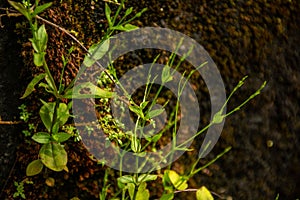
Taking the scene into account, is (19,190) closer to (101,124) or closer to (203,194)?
(101,124)

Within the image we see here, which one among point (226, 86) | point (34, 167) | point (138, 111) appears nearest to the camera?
point (138, 111)

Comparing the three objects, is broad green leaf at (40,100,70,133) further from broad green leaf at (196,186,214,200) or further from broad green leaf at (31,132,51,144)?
broad green leaf at (196,186,214,200)

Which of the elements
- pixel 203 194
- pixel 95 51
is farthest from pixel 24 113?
pixel 203 194

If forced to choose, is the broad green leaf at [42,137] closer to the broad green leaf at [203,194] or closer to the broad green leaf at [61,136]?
the broad green leaf at [61,136]

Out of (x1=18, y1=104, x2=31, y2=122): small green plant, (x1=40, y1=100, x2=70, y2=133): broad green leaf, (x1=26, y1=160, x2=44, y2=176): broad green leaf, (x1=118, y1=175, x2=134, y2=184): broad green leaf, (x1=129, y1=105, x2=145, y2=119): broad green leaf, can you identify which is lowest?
(x1=26, y1=160, x2=44, y2=176): broad green leaf

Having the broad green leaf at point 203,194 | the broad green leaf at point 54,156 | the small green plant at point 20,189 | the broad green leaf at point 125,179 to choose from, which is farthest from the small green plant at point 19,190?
the broad green leaf at point 203,194

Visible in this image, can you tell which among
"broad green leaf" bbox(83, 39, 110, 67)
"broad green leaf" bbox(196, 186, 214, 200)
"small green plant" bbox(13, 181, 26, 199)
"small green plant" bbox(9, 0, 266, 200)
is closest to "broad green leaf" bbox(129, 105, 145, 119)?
"small green plant" bbox(9, 0, 266, 200)

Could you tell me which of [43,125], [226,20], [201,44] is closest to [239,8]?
[226,20]
